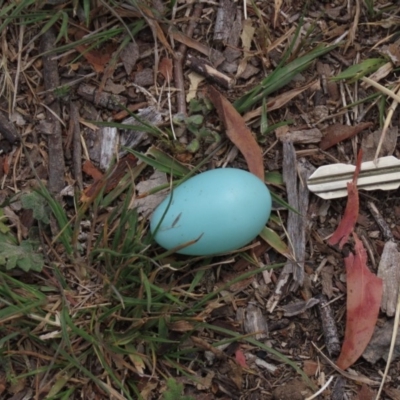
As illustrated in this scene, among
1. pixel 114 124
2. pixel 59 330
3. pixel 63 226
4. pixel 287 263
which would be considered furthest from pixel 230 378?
pixel 114 124

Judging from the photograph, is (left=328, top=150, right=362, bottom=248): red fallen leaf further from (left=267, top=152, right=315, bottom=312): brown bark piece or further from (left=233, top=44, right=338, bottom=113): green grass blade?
(left=233, top=44, right=338, bottom=113): green grass blade

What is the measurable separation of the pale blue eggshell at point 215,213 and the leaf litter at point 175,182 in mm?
55

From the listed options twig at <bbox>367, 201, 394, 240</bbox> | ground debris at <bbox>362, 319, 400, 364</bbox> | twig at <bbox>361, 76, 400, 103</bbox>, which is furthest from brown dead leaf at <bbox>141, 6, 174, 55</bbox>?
ground debris at <bbox>362, 319, 400, 364</bbox>

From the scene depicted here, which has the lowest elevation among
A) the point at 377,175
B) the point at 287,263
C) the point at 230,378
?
the point at 230,378

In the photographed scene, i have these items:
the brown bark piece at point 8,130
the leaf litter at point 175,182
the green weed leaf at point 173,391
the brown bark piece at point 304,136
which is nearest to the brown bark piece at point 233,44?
the leaf litter at point 175,182

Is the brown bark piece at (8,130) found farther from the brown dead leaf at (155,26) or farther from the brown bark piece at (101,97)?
the brown dead leaf at (155,26)

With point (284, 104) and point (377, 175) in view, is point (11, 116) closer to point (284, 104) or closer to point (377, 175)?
point (284, 104)

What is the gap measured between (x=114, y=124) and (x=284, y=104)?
1.34 ft

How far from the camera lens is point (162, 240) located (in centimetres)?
161

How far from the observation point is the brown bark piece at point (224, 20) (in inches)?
69.6

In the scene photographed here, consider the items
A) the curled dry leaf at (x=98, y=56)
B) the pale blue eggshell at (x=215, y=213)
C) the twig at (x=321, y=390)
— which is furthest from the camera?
the curled dry leaf at (x=98, y=56)

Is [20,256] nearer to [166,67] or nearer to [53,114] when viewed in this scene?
[53,114]

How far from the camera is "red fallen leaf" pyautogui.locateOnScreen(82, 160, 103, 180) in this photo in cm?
173

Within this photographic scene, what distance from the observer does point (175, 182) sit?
1.70 meters
